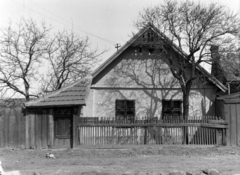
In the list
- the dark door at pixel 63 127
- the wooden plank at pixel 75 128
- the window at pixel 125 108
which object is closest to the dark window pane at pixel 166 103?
the window at pixel 125 108

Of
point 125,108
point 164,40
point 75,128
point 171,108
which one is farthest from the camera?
point 171,108

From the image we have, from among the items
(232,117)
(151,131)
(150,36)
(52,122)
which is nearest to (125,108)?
(151,131)

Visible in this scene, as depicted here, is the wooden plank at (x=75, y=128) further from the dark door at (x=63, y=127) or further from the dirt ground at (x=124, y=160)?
the dirt ground at (x=124, y=160)

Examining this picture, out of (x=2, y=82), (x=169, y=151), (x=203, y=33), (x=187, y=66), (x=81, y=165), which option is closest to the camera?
(x=81, y=165)

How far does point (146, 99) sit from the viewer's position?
14.6 metres

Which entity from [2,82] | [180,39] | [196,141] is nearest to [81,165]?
[196,141]

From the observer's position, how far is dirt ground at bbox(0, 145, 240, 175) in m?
8.38

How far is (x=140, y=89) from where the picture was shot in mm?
14641

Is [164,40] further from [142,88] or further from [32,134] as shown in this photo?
[32,134]

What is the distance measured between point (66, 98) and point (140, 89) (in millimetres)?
4618

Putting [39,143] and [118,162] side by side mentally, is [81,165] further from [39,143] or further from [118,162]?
[39,143]

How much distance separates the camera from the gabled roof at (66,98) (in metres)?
11.4

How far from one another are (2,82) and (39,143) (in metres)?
6.72

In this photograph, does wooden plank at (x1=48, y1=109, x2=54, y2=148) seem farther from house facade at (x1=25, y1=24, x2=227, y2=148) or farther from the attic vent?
the attic vent
